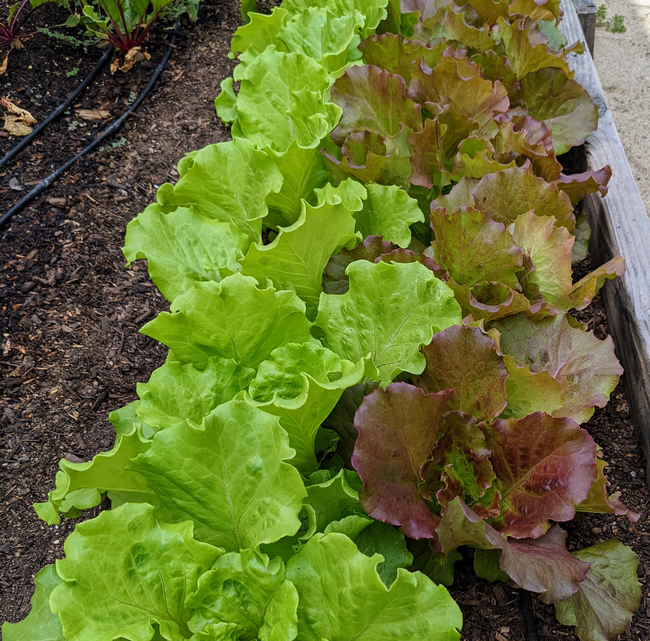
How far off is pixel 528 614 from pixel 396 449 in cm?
49

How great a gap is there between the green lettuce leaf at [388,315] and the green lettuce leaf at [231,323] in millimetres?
87

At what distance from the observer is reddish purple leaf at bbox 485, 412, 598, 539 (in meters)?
1.17

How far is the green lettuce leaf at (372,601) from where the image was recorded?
3.19 ft

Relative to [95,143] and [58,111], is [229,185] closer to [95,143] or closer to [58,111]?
[95,143]

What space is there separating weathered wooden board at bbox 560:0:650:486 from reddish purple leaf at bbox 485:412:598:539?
0.53m

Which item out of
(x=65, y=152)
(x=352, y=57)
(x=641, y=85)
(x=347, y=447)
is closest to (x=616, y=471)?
(x=347, y=447)

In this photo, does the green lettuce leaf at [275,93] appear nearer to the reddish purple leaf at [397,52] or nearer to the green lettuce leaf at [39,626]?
the reddish purple leaf at [397,52]

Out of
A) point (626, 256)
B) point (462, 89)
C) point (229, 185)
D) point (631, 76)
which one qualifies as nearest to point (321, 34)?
point (462, 89)

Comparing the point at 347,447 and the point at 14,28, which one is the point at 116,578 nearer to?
the point at 347,447

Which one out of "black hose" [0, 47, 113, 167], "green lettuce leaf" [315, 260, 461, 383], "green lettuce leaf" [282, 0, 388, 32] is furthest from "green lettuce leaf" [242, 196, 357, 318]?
"black hose" [0, 47, 113, 167]

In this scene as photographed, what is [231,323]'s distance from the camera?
4.40 ft

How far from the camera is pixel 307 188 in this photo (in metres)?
1.92

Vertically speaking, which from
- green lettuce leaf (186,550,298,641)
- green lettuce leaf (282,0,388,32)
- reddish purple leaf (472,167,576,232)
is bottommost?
green lettuce leaf (186,550,298,641)

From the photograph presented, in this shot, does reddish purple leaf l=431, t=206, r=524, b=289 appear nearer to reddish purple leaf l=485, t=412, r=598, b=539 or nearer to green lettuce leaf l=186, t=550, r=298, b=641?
reddish purple leaf l=485, t=412, r=598, b=539
